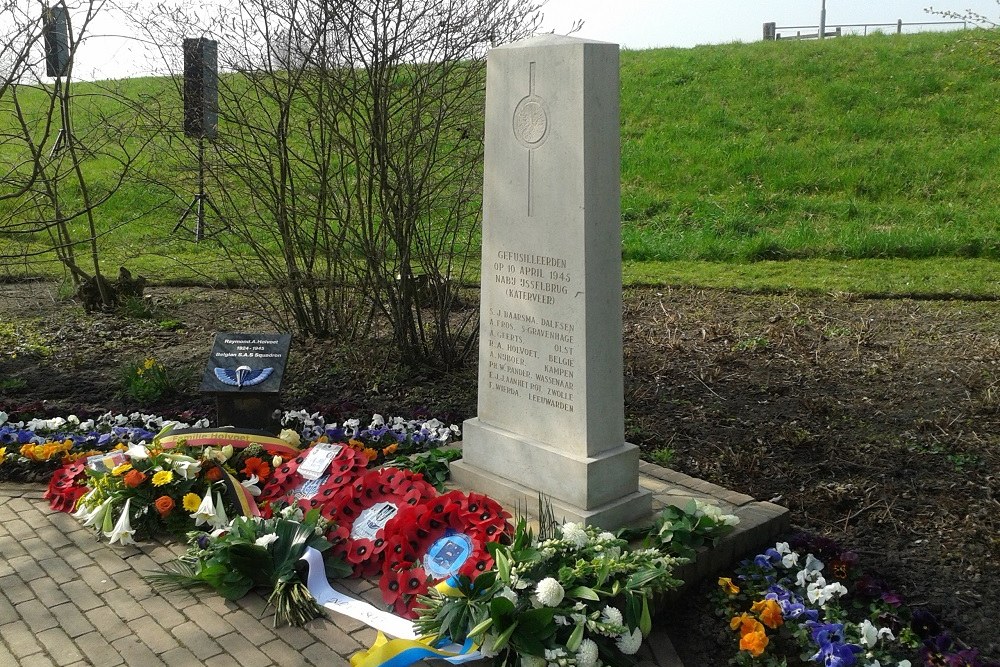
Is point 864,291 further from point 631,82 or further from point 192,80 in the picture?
point 631,82

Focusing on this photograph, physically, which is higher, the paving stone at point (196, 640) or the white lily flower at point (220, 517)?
the white lily flower at point (220, 517)

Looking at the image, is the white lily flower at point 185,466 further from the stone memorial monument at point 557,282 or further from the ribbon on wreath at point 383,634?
the stone memorial monument at point 557,282

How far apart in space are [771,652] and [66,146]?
20.3 feet

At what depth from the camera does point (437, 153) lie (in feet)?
22.2

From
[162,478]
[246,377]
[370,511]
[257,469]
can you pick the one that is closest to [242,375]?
[246,377]

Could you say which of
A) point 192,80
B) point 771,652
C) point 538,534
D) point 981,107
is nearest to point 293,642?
point 538,534

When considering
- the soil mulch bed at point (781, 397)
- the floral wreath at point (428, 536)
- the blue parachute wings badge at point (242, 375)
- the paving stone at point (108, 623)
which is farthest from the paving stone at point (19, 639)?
the soil mulch bed at point (781, 397)

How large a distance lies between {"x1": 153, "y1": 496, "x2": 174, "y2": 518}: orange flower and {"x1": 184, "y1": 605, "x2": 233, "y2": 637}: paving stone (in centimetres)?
76

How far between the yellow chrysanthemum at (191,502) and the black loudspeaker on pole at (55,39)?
13.2ft

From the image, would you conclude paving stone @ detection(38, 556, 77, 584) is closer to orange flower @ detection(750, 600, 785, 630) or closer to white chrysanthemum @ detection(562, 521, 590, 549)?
white chrysanthemum @ detection(562, 521, 590, 549)

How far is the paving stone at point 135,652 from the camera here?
3643mm

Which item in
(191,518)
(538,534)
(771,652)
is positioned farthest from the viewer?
(191,518)

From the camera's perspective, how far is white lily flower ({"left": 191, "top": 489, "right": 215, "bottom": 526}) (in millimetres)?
4625

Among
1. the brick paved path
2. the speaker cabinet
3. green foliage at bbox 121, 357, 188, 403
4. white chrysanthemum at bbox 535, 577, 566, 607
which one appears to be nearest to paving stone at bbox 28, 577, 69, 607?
the brick paved path
